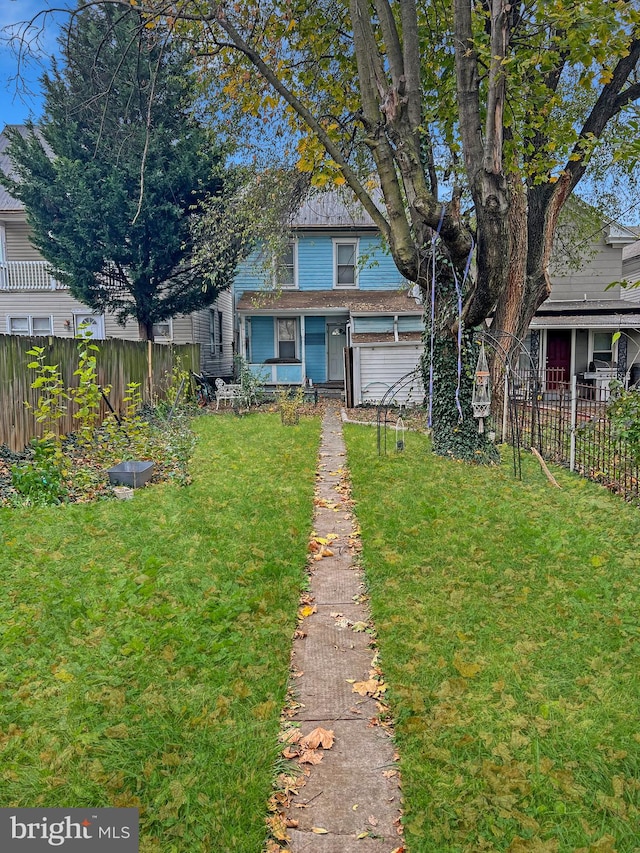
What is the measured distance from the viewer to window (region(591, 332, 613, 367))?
2177 centimetres

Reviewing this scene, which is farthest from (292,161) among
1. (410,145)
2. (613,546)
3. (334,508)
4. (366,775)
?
(366,775)

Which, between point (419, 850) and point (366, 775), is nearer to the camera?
point (419, 850)

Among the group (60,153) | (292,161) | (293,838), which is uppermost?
(60,153)

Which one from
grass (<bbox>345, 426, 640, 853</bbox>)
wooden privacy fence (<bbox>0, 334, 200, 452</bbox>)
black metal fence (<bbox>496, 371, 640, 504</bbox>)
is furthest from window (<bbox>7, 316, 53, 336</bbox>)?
grass (<bbox>345, 426, 640, 853</bbox>)

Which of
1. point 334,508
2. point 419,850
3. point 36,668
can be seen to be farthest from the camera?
point 334,508

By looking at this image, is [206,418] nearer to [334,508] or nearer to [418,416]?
[418,416]

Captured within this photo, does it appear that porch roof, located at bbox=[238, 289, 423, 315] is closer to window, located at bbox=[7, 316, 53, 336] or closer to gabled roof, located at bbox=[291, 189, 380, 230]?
gabled roof, located at bbox=[291, 189, 380, 230]

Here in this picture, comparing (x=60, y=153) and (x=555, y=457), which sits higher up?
(x=60, y=153)

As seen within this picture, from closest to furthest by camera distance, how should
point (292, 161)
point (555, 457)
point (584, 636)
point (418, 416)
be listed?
point (584, 636) → point (555, 457) → point (292, 161) → point (418, 416)

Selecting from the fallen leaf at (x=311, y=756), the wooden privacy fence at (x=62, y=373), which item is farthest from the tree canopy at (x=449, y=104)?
the fallen leaf at (x=311, y=756)

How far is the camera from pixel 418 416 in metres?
15.0

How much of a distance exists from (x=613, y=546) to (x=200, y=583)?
359 cm

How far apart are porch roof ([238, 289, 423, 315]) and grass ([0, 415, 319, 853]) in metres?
13.0

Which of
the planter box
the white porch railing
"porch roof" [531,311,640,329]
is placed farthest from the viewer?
the white porch railing
